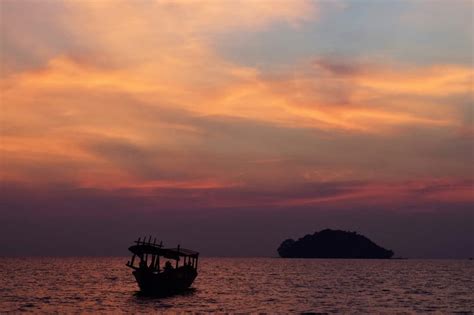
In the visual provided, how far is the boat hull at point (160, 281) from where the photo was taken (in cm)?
5875

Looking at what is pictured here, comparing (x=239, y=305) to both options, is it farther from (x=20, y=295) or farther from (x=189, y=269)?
(x=20, y=295)

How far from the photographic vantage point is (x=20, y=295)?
6412 cm

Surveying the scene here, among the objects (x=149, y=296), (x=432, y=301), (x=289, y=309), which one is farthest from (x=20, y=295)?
(x=432, y=301)

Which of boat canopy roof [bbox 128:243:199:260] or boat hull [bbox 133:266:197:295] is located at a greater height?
boat canopy roof [bbox 128:243:199:260]

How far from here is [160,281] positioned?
59.5 m

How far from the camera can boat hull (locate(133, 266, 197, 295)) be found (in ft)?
193

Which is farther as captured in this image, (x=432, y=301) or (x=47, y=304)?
(x=432, y=301)

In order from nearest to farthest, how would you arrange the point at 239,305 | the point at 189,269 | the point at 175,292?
the point at 239,305, the point at 175,292, the point at 189,269

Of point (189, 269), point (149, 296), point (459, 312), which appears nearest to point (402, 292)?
point (459, 312)

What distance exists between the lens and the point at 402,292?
74688 millimetres

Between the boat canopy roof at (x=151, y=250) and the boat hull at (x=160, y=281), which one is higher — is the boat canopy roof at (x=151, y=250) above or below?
above

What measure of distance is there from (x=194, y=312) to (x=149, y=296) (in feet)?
41.3

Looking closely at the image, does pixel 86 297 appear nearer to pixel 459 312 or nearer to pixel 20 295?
pixel 20 295

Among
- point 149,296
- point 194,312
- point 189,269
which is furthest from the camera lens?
point 189,269
